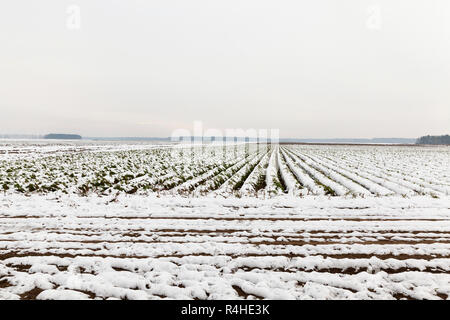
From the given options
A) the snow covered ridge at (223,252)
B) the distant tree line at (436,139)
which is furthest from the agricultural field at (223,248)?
the distant tree line at (436,139)

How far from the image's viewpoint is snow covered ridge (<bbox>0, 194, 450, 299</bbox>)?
3.70m

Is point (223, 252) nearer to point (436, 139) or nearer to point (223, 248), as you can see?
point (223, 248)

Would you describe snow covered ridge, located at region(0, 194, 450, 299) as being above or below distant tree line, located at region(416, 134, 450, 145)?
below

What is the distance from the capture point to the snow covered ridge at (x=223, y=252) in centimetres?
370

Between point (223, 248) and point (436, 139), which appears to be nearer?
point (223, 248)

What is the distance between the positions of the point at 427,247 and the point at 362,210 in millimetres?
2922

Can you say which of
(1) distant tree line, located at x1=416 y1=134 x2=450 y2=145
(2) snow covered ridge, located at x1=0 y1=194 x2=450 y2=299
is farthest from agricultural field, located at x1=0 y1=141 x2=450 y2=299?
(1) distant tree line, located at x1=416 y1=134 x2=450 y2=145

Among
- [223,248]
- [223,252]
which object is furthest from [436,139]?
[223,252]

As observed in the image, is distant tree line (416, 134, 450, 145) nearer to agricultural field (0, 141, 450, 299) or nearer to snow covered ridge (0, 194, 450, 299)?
agricultural field (0, 141, 450, 299)

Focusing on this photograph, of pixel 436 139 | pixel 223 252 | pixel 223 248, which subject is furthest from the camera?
pixel 436 139

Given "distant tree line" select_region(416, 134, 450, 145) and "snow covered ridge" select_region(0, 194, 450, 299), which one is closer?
"snow covered ridge" select_region(0, 194, 450, 299)

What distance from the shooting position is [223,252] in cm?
485

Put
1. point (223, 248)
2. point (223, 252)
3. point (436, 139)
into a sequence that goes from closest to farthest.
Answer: point (223, 252)
point (223, 248)
point (436, 139)
